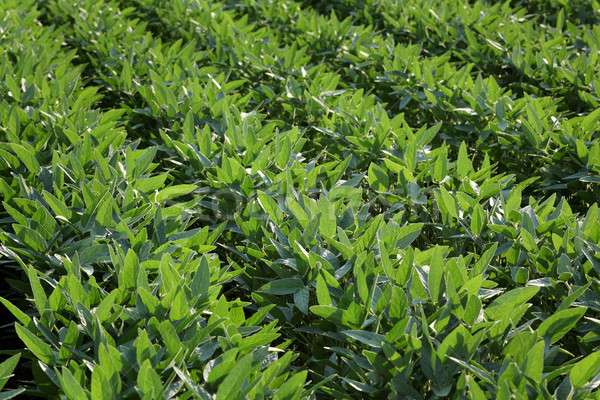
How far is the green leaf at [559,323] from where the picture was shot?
5.98 feet

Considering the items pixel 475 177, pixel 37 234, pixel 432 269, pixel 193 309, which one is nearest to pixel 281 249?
pixel 193 309

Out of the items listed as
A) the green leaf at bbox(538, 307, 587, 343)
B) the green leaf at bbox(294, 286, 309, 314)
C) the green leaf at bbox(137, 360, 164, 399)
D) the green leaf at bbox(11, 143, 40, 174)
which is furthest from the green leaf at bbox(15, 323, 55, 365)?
the green leaf at bbox(538, 307, 587, 343)

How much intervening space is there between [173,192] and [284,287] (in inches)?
31.3

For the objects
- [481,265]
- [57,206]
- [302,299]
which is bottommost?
[302,299]

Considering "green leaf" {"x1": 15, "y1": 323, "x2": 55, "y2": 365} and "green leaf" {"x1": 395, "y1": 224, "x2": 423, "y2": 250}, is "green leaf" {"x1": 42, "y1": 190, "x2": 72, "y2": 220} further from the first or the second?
"green leaf" {"x1": 395, "y1": 224, "x2": 423, "y2": 250}

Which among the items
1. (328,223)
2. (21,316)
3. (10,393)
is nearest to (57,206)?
(21,316)

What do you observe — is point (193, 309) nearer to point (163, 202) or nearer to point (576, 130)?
point (163, 202)

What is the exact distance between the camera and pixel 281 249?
2.23 m

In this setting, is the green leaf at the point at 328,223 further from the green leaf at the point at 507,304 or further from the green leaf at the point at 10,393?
the green leaf at the point at 10,393

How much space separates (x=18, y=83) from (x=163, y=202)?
165cm

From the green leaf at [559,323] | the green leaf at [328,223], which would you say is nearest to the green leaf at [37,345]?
the green leaf at [328,223]

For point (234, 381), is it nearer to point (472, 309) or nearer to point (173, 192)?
point (472, 309)

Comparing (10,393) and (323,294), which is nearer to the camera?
(10,393)

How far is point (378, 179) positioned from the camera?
2799 millimetres
